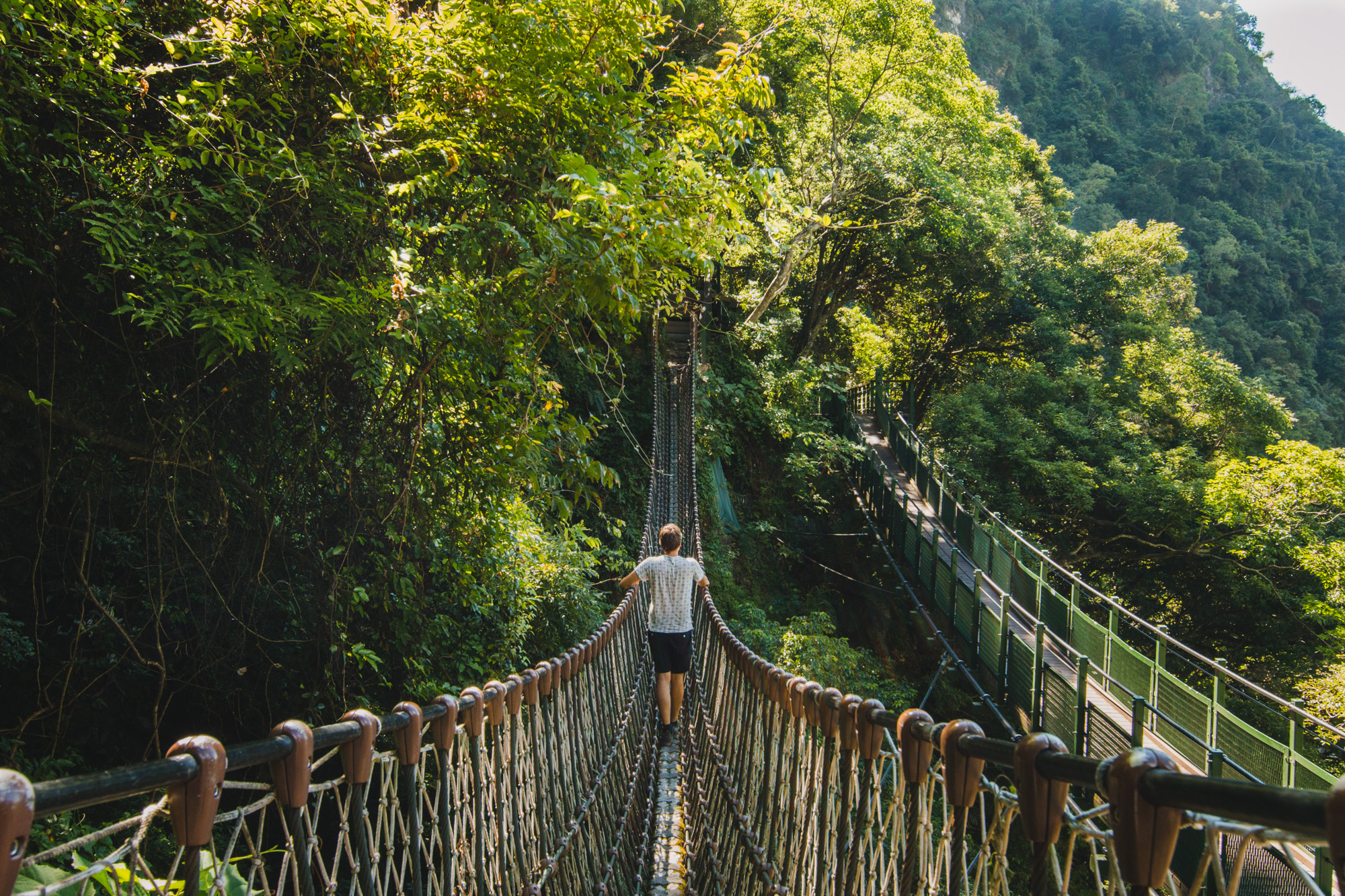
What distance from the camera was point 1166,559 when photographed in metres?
11.0

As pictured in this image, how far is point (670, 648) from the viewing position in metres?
3.45

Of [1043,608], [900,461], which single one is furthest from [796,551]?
[1043,608]

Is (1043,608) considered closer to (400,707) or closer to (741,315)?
(400,707)

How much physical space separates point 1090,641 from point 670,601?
163 inches

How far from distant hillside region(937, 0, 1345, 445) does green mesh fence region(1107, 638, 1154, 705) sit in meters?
17.0

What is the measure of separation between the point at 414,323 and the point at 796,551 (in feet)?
31.9

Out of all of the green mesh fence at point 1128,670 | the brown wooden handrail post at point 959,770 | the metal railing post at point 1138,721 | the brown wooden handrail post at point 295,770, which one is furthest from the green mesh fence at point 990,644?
the brown wooden handrail post at point 295,770

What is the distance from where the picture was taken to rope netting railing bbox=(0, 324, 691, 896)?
759mm

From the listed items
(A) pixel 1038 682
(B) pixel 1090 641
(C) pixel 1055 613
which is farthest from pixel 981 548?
(A) pixel 1038 682

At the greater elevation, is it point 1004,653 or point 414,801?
point 414,801

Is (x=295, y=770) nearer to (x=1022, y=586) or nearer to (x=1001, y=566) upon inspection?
(x=1022, y=586)

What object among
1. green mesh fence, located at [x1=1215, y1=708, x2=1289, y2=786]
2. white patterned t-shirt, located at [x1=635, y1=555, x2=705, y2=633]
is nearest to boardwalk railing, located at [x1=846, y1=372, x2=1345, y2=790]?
green mesh fence, located at [x1=1215, y1=708, x2=1289, y2=786]

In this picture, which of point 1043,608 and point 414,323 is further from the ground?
point 414,323

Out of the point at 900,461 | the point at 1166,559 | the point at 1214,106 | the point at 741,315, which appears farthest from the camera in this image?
the point at 1214,106
